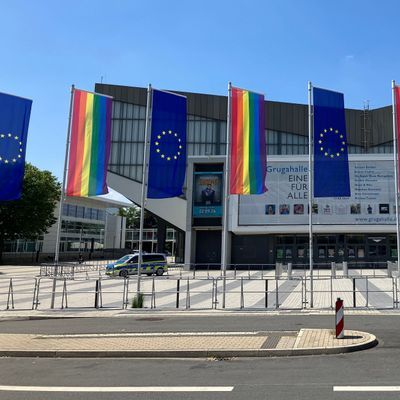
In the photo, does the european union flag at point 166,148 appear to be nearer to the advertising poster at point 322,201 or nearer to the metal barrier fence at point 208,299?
the metal barrier fence at point 208,299

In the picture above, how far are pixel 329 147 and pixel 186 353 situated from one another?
37.2ft

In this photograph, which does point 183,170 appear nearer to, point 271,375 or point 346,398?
point 271,375

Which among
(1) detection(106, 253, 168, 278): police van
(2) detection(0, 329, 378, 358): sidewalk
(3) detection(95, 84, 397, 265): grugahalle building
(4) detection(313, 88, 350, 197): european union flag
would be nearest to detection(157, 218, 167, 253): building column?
(3) detection(95, 84, 397, 265): grugahalle building

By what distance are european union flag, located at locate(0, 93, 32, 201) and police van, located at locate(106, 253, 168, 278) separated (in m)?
20.2

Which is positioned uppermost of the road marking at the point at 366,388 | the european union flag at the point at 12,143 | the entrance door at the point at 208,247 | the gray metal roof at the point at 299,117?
the gray metal roof at the point at 299,117

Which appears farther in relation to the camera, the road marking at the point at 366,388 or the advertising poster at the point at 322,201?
the advertising poster at the point at 322,201

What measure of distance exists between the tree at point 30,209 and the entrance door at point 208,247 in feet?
64.4

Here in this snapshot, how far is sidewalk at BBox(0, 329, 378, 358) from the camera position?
943cm

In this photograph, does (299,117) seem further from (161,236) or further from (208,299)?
(208,299)

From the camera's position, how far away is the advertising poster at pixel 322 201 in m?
45.7

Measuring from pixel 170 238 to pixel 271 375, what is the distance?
413 ft

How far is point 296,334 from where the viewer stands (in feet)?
37.1

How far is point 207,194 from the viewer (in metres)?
50.0

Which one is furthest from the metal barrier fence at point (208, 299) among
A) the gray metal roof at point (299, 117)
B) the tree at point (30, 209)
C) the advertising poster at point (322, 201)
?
the gray metal roof at point (299, 117)
